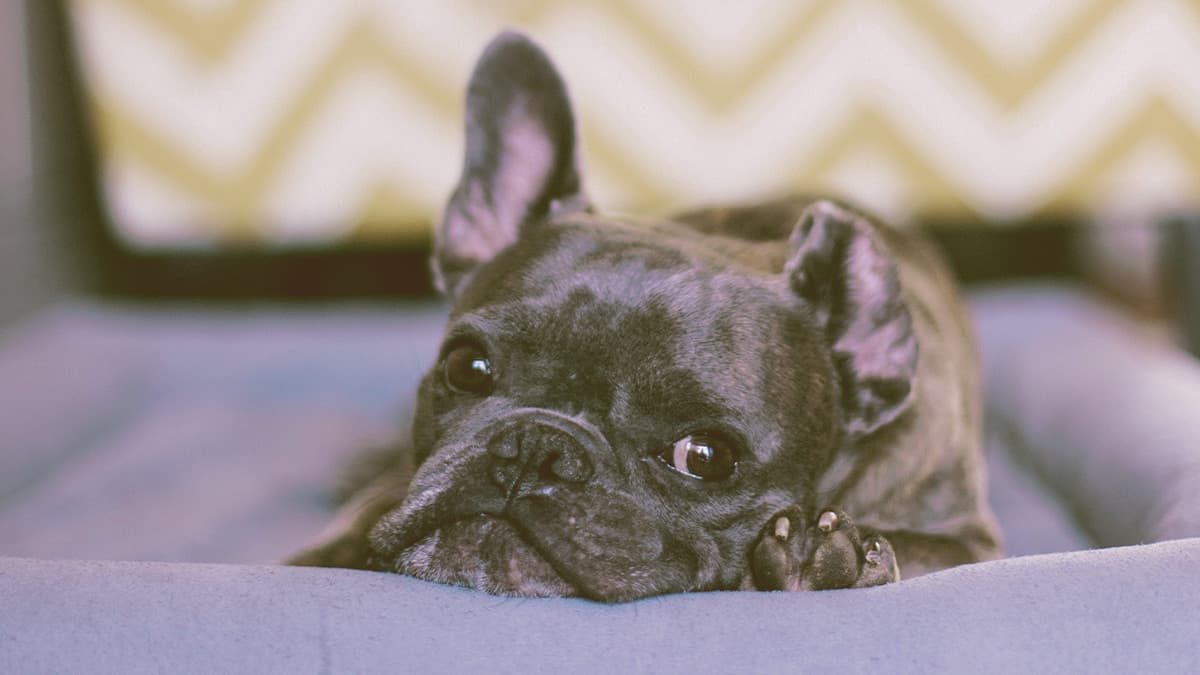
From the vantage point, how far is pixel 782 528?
1.68 metres

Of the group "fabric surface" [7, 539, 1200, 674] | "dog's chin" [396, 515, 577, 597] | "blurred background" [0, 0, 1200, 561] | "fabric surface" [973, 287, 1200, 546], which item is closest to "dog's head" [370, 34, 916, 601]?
"dog's chin" [396, 515, 577, 597]

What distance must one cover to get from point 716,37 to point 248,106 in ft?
6.56

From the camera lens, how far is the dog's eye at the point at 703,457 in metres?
1.73

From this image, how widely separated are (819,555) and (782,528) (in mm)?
82

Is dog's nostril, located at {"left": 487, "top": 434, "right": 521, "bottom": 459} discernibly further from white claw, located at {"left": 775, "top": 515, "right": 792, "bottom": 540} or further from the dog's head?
white claw, located at {"left": 775, "top": 515, "right": 792, "bottom": 540}

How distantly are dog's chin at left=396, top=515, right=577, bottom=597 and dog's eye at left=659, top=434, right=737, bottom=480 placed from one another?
0.98ft

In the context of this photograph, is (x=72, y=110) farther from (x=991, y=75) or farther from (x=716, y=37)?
(x=991, y=75)

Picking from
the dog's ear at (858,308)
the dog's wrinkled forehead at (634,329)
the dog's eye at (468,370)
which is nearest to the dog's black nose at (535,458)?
the dog's wrinkled forehead at (634,329)

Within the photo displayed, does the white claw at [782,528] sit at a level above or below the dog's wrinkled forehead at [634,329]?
below

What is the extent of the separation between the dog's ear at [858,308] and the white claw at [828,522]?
0.33m

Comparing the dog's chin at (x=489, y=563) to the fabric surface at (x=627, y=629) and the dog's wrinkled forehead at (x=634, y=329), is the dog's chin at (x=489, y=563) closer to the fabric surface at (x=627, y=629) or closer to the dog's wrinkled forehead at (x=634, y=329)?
the fabric surface at (x=627, y=629)

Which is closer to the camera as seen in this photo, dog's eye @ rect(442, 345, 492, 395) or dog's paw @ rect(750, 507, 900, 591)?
dog's paw @ rect(750, 507, 900, 591)

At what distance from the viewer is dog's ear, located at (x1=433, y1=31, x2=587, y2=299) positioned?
217 cm

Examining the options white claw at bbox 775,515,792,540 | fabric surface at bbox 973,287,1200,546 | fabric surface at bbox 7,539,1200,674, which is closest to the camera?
fabric surface at bbox 7,539,1200,674
